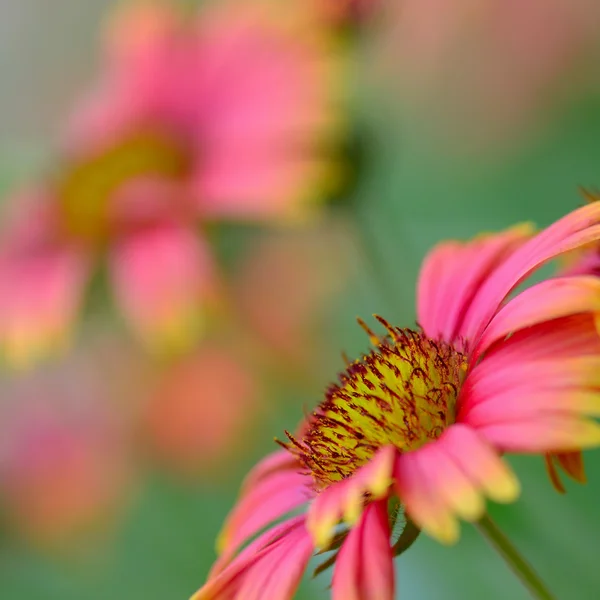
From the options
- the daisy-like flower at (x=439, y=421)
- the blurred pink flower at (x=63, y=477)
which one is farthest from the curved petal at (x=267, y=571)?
the blurred pink flower at (x=63, y=477)

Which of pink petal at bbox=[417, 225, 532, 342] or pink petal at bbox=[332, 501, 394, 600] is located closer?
pink petal at bbox=[332, 501, 394, 600]

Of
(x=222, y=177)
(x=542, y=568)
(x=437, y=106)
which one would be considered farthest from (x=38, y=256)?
(x=437, y=106)

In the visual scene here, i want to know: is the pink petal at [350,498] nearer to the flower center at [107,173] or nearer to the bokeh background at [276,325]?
the bokeh background at [276,325]

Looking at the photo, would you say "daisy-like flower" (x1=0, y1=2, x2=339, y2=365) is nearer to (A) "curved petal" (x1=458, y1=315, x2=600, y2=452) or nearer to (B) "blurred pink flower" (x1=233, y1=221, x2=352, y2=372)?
(B) "blurred pink flower" (x1=233, y1=221, x2=352, y2=372)

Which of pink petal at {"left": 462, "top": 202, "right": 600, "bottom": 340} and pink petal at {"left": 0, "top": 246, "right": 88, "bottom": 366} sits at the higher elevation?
pink petal at {"left": 0, "top": 246, "right": 88, "bottom": 366}

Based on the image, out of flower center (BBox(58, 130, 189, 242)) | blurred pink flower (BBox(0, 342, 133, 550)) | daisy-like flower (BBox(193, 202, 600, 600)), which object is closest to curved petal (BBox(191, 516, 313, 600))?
daisy-like flower (BBox(193, 202, 600, 600))

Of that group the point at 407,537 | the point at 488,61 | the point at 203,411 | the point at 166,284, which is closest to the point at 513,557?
the point at 407,537

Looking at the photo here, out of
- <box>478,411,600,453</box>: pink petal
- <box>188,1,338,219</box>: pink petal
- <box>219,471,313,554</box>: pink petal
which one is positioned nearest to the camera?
<box>478,411,600,453</box>: pink petal
